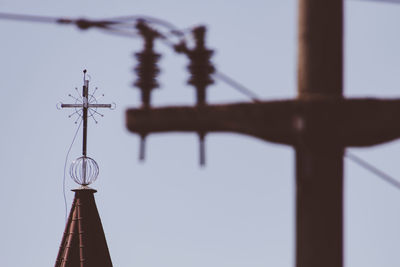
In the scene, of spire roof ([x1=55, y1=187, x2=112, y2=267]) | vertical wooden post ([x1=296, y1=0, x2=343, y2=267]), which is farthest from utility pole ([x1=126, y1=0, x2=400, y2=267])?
spire roof ([x1=55, y1=187, x2=112, y2=267])

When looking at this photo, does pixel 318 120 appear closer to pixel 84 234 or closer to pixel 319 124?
pixel 319 124

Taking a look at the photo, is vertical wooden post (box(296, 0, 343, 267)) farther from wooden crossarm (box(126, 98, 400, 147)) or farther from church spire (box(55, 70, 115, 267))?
church spire (box(55, 70, 115, 267))

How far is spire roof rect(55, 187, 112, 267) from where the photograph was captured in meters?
33.9

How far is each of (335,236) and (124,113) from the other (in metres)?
2.29

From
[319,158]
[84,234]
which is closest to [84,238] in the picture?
[84,234]

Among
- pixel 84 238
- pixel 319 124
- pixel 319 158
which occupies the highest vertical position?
pixel 319 124

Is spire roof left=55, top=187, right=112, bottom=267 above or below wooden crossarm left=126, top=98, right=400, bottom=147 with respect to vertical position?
below

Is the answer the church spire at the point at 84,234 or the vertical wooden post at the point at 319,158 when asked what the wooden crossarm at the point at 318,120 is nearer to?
the vertical wooden post at the point at 319,158

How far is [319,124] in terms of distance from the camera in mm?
10273

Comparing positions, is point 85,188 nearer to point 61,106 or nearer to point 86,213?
point 86,213

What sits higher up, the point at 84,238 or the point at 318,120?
the point at 318,120

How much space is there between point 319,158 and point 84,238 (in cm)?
2454

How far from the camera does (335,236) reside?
1027cm

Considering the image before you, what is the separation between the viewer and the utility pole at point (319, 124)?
10.2m
